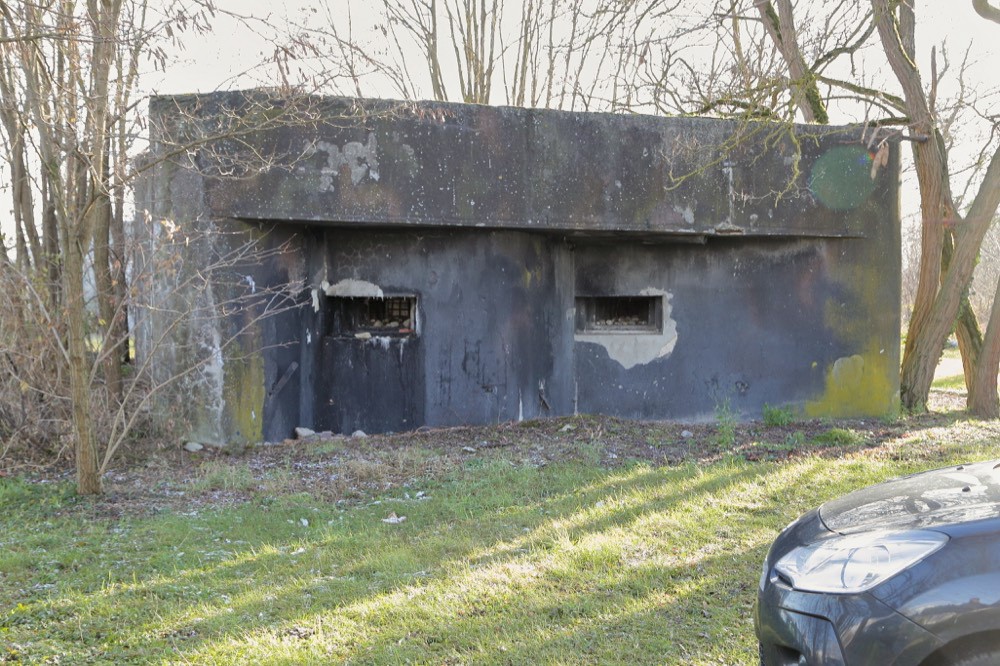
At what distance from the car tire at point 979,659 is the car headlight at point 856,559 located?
0.26 m

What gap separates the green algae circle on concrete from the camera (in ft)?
29.0

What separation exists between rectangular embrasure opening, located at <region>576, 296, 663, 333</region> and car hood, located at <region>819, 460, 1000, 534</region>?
5.88 metres

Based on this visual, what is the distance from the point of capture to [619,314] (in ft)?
30.6

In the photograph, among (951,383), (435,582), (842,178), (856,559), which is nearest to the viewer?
(856,559)

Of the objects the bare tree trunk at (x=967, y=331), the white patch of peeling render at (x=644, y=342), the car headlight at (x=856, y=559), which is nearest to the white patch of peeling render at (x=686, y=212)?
the white patch of peeling render at (x=644, y=342)

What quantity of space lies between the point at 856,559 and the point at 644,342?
21.4 feet

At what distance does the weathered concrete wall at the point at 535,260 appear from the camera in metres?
7.32

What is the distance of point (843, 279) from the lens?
9.16 m

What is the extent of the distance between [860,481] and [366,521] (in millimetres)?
3482

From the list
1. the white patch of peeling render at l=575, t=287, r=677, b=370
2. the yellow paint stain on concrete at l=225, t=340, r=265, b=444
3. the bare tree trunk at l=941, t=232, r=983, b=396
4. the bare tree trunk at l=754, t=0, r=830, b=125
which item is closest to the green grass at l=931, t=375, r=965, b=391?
the bare tree trunk at l=941, t=232, r=983, b=396

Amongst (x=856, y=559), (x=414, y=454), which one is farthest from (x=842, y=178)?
(x=856, y=559)

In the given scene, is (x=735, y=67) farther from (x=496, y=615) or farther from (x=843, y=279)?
(x=496, y=615)

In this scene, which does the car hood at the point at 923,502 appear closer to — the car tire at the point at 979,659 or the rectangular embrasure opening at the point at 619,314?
the car tire at the point at 979,659

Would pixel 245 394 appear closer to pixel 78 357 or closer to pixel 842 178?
pixel 78 357
